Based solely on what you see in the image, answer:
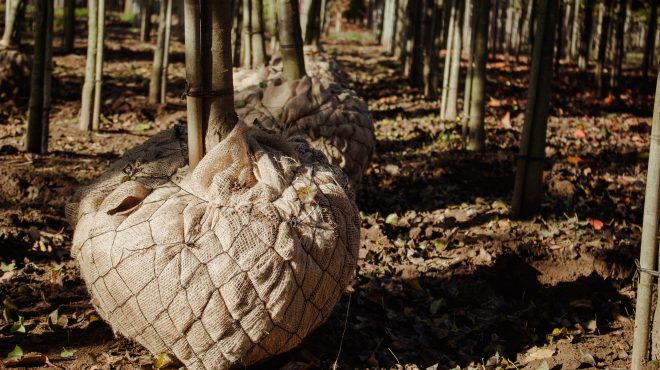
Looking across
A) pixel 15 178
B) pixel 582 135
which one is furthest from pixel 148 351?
pixel 582 135

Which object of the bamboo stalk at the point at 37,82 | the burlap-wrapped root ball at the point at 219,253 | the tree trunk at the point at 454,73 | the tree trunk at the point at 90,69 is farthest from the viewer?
the tree trunk at the point at 454,73

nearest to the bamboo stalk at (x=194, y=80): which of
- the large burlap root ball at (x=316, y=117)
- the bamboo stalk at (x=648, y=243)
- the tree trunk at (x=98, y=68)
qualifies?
the large burlap root ball at (x=316, y=117)

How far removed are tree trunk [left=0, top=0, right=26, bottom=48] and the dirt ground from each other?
64.0 inches

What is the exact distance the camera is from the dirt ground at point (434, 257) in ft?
13.0

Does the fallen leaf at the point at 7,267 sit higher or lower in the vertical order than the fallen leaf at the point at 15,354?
higher

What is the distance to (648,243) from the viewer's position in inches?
130

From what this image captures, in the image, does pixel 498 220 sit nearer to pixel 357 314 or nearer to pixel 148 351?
pixel 357 314

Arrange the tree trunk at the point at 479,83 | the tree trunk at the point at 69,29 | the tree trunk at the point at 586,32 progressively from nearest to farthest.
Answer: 1. the tree trunk at the point at 479,83
2. the tree trunk at the point at 69,29
3. the tree trunk at the point at 586,32

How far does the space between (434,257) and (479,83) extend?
349 cm

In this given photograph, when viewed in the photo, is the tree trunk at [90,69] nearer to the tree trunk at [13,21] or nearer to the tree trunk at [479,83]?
Answer: the tree trunk at [13,21]

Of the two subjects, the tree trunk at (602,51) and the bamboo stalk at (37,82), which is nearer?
the bamboo stalk at (37,82)

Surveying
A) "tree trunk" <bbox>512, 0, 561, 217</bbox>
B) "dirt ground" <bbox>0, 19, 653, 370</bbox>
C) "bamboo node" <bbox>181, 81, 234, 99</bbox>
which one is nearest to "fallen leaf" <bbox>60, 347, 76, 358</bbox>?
"dirt ground" <bbox>0, 19, 653, 370</bbox>

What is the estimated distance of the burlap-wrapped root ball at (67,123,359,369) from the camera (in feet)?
10.3

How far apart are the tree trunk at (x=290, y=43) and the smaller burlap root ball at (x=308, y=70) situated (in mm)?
973
